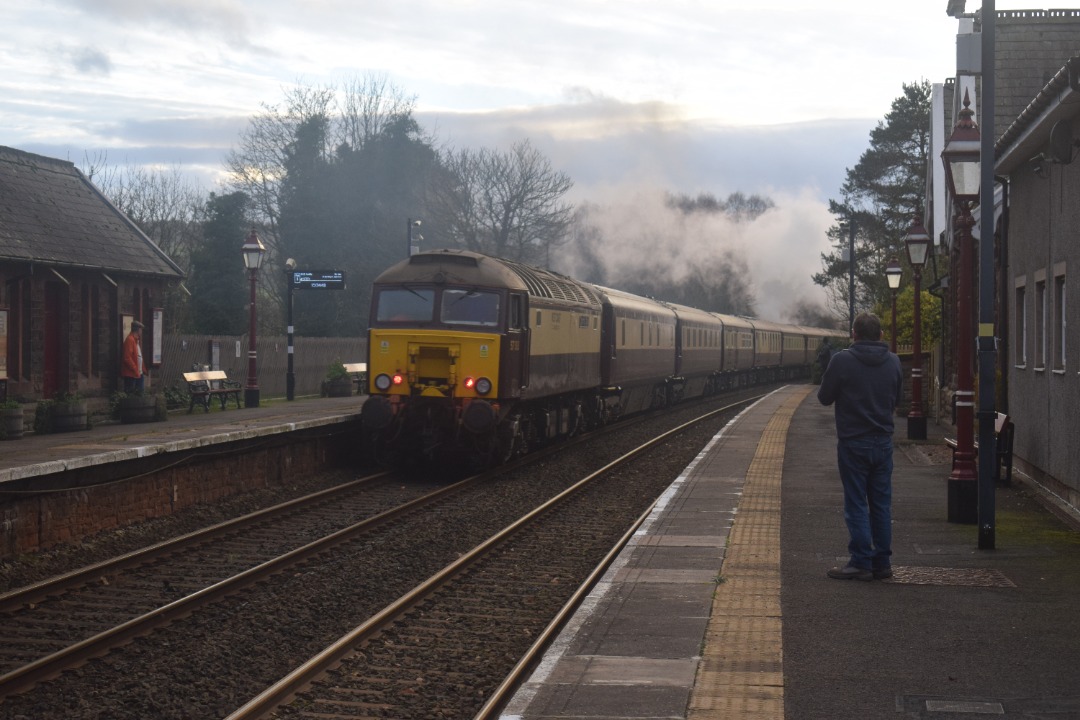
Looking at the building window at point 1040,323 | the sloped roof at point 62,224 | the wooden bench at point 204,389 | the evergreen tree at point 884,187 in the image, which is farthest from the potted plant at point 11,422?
the evergreen tree at point 884,187

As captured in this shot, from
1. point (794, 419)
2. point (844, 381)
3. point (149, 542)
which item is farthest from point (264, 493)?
point (794, 419)

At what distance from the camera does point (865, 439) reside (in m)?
8.62

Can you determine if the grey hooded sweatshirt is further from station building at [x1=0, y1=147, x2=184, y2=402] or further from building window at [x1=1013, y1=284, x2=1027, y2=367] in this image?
station building at [x1=0, y1=147, x2=184, y2=402]

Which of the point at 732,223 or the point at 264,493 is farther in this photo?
the point at 732,223

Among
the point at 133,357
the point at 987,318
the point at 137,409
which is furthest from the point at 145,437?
the point at 987,318

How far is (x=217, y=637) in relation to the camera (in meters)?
7.80

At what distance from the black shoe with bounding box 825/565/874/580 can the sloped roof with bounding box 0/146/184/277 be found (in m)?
17.0

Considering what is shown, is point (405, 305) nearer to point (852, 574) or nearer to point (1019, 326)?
point (1019, 326)

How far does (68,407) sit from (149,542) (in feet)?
24.7

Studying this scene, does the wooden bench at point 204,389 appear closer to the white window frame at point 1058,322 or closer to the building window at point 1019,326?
the building window at point 1019,326

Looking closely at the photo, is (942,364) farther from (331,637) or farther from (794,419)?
(331,637)

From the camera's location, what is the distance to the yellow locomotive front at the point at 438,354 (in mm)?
16484

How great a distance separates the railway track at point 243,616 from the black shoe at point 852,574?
6.59ft

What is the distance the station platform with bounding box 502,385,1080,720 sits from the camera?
5629 millimetres
